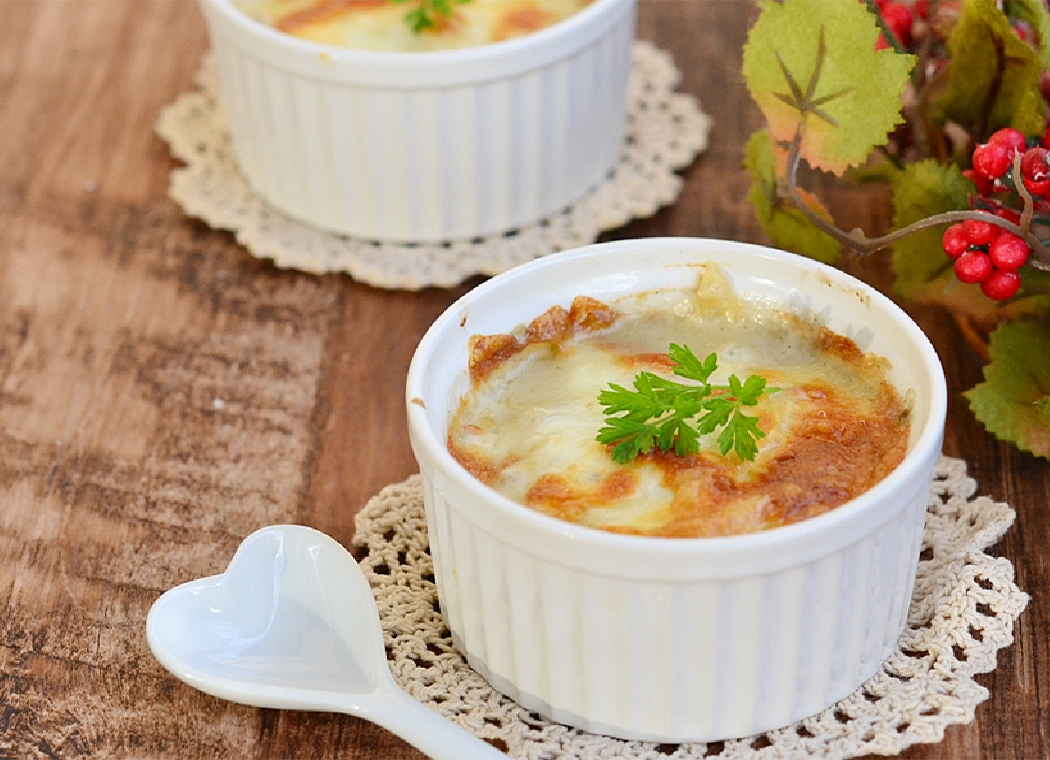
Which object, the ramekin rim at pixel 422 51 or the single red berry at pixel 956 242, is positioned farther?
the ramekin rim at pixel 422 51

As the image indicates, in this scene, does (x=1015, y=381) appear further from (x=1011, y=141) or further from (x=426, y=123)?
(x=426, y=123)

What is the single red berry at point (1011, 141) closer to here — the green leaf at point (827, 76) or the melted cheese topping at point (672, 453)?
the green leaf at point (827, 76)

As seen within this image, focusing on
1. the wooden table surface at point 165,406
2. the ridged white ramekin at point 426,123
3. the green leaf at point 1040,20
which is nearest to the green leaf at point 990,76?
the green leaf at point 1040,20

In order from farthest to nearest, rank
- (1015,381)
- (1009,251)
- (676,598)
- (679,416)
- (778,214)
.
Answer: (778,214), (1015,381), (1009,251), (679,416), (676,598)

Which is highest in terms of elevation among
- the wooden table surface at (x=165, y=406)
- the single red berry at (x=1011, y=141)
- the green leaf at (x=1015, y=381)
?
the single red berry at (x=1011, y=141)

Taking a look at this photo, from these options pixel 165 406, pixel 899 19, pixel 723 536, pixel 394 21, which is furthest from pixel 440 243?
pixel 723 536

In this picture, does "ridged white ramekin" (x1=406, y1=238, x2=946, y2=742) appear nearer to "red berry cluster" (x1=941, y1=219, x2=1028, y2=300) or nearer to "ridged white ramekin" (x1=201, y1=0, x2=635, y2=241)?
"red berry cluster" (x1=941, y1=219, x2=1028, y2=300)

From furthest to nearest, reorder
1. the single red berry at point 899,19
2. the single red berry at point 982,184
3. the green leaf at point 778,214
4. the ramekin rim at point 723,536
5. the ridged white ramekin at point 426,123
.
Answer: the ridged white ramekin at point 426,123 < the single red berry at point 899,19 < the green leaf at point 778,214 < the single red berry at point 982,184 < the ramekin rim at point 723,536
